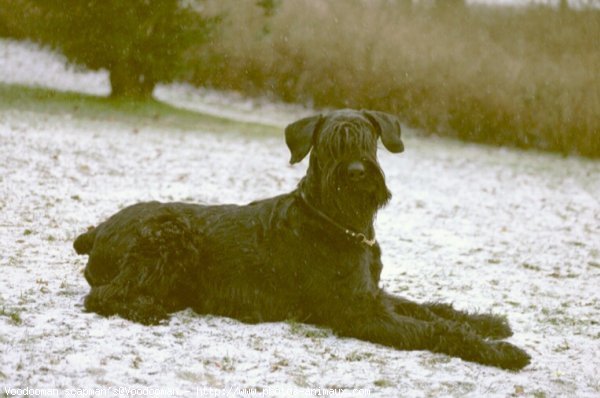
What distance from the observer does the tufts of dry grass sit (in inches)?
707

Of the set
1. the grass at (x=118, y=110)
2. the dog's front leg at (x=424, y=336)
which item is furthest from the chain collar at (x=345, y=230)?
the grass at (x=118, y=110)

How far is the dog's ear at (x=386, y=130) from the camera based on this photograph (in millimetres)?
4914

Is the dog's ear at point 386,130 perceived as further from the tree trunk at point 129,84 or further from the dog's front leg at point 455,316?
the tree trunk at point 129,84

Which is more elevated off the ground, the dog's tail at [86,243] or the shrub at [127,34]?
the shrub at [127,34]

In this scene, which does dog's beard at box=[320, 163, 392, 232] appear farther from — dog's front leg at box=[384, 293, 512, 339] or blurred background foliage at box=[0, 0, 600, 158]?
blurred background foliage at box=[0, 0, 600, 158]

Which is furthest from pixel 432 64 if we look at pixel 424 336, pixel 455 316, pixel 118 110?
pixel 424 336

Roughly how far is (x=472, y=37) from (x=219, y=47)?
267 inches

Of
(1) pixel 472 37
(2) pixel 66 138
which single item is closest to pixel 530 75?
(1) pixel 472 37

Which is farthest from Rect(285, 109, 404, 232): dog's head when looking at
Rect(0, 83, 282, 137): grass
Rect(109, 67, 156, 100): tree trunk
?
Rect(109, 67, 156, 100): tree trunk

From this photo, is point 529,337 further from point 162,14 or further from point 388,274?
point 162,14

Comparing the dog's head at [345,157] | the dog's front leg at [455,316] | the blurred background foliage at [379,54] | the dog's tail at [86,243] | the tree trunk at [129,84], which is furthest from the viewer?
the tree trunk at [129,84]

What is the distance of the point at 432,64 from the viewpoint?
19344 millimetres

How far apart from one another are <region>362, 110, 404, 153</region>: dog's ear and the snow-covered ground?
128cm

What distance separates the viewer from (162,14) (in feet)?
60.0
